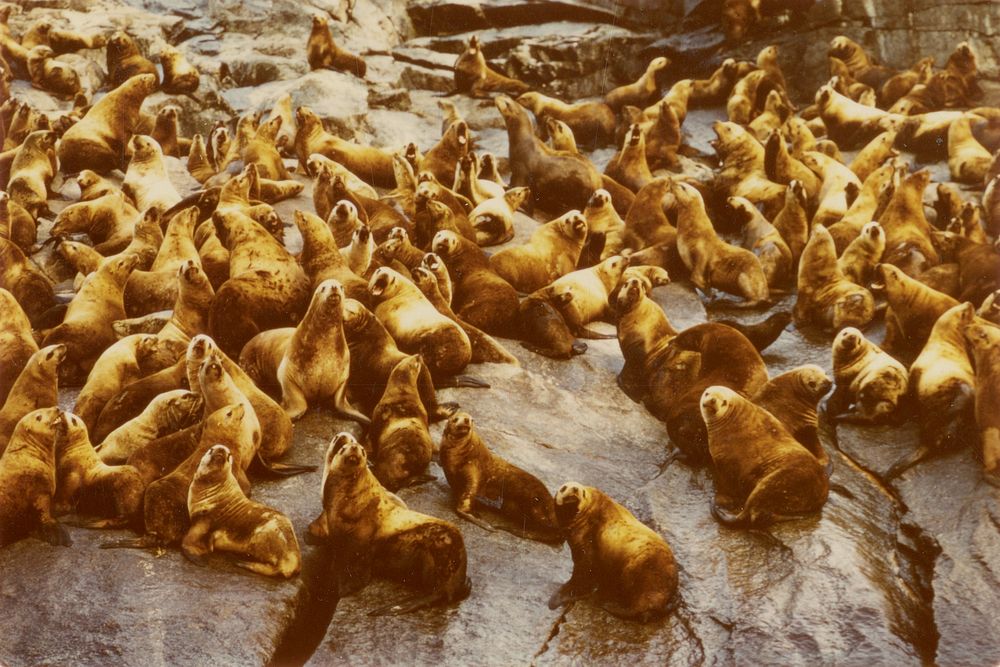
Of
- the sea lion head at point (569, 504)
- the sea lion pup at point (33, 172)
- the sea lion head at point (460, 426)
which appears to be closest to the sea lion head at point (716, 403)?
the sea lion head at point (569, 504)

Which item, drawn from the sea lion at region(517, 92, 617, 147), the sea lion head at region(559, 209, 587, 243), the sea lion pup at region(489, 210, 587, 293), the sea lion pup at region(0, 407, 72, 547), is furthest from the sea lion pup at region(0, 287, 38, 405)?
the sea lion at region(517, 92, 617, 147)

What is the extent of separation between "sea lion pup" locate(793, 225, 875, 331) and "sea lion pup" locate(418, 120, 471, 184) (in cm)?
507

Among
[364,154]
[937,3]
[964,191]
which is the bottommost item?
[364,154]

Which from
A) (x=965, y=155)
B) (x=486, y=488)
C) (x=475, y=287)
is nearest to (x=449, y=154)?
(x=475, y=287)

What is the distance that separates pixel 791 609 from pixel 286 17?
1538 centimetres

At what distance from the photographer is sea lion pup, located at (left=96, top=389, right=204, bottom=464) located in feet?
23.3

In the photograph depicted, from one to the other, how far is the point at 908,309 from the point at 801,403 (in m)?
2.35

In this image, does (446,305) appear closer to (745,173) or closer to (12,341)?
(12,341)

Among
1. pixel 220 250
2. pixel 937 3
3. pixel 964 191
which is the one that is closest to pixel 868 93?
pixel 937 3

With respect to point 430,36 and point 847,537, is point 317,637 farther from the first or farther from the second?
point 430,36

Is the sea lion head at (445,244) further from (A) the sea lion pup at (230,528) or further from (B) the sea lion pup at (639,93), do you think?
(B) the sea lion pup at (639,93)

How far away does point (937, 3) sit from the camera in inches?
693

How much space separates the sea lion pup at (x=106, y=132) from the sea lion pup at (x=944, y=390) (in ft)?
33.8

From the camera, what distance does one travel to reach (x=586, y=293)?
34.4ft
